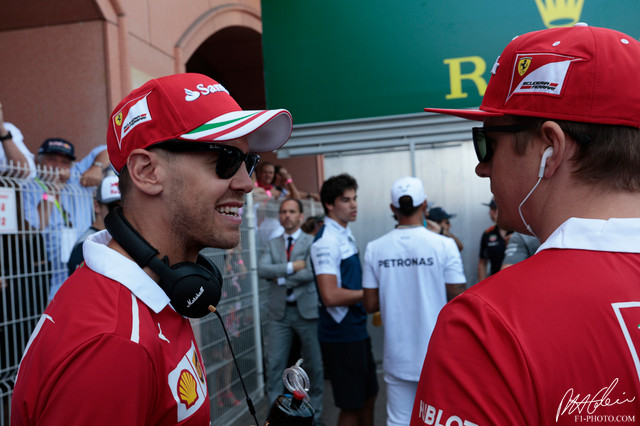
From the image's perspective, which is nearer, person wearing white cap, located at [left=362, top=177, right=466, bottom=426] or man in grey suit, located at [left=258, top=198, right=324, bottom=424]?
person wearing white cap, located at [left=362, top=177, right=466, bottom=426]

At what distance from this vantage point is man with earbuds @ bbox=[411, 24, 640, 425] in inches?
40.4

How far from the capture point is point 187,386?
1.46 meters

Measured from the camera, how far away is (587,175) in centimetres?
124

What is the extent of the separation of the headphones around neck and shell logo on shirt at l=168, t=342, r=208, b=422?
14cm

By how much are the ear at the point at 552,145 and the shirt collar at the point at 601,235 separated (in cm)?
14

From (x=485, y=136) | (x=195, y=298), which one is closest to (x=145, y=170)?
(x=195, y=298)

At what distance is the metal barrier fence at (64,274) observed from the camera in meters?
3.85

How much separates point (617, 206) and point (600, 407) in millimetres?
448

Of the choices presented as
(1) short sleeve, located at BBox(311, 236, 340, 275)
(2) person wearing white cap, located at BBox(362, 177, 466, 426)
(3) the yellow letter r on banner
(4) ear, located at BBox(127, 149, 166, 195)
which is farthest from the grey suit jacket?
(4) ear, located at BBox(127, 149, 166, 195)

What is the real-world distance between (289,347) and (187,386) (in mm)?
4644

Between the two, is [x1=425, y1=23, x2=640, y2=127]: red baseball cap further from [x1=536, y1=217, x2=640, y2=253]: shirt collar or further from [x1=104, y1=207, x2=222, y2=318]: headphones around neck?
[x1=104, y1=207, x2=222, y2=318]: headphones around neck

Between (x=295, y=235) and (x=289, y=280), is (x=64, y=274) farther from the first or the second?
(x=295, y=235)

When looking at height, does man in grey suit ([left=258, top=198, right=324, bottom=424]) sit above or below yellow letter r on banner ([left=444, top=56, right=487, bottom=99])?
below

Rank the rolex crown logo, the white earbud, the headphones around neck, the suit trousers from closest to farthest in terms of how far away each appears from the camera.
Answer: the white earbud → the headphones around neck → the suit trousers → the rolex crown logo
